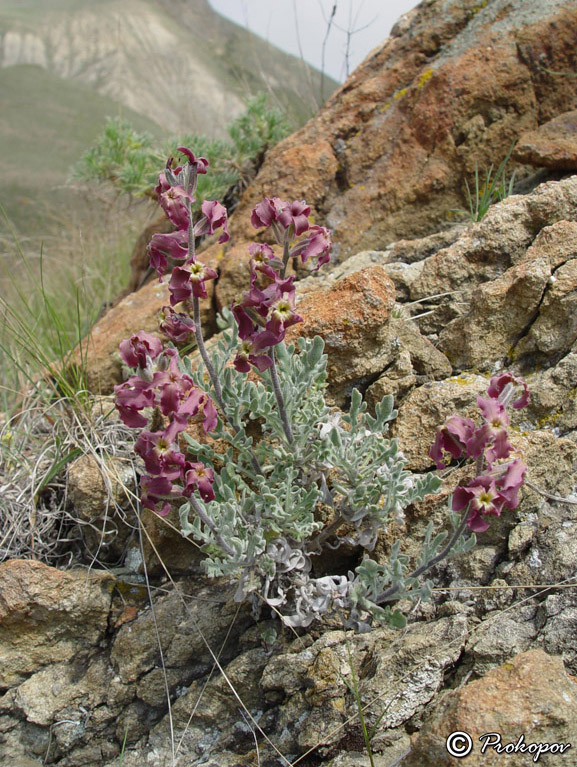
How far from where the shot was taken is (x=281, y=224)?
2479 millimetres

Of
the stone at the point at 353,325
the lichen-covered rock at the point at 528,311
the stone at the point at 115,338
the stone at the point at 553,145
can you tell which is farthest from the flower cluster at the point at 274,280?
the stone at the point at 553,145

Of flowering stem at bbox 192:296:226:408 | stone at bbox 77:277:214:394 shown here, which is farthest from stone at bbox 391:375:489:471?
stone at bbox 77:277:214:394

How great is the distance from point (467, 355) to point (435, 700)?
6.31 feet

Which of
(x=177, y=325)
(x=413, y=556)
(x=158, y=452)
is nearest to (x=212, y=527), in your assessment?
(x=158, y=452)

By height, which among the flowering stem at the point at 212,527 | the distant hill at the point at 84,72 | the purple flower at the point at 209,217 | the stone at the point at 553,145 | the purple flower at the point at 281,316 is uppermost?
the distant hill at the point at 84,72

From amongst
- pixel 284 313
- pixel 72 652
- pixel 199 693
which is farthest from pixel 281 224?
pixel 72 652

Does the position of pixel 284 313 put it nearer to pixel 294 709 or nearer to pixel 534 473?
pixel 534 473

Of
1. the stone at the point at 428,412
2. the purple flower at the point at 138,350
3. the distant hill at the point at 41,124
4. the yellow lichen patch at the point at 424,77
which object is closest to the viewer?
the purple flower at the point at 138,350

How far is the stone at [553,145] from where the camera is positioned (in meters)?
→ 4.18

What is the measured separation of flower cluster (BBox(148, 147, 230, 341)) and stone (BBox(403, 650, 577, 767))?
6.10ft

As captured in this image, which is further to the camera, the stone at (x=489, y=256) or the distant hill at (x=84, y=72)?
the distant hill at (x=84, y=72)

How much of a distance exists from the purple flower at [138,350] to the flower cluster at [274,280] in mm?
392

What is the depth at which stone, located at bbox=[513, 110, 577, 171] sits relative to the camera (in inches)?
165

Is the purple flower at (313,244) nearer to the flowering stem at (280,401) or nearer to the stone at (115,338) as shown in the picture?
the flowering stem at (280,401)
